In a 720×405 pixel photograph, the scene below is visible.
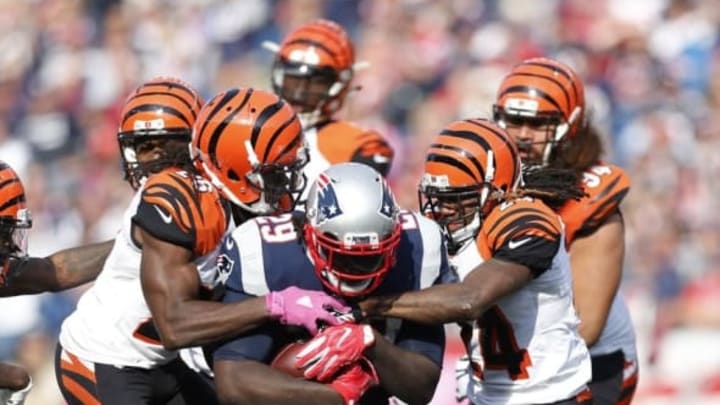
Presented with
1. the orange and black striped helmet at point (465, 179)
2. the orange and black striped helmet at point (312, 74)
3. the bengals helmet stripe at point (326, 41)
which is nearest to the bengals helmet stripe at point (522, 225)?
the orange and black striped helmet at point (465, 179)

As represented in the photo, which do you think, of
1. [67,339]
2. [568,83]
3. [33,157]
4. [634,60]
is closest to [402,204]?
[634,60]

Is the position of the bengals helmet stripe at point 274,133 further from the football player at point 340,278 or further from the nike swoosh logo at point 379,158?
the nike swoosh logo at point 379,158

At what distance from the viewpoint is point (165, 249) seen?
458cm

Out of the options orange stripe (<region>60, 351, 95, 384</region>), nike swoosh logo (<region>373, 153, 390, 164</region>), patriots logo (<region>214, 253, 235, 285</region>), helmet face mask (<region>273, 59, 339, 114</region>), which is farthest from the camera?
helmet face mask (<region>273, 59, 339, 114</region>)

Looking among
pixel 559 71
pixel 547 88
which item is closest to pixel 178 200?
pixel 547 88

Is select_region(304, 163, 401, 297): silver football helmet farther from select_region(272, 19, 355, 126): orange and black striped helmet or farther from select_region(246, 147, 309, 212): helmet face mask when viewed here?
select_region(272, 19, 355, 126): orange and black striped helmet

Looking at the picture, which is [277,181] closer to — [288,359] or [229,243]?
[229,243]

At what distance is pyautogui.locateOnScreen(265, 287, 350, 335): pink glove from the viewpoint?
14.3 feet

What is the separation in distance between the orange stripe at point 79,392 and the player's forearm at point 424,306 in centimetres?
120

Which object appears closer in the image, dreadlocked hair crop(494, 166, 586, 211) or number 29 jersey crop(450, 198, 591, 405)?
number 29 jersey crop(450, 198, 591, 405)

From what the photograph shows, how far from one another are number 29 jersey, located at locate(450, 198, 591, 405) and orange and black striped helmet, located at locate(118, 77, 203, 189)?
1106 millimetres

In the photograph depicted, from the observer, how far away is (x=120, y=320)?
5.05 m

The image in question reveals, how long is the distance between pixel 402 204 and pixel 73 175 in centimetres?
255

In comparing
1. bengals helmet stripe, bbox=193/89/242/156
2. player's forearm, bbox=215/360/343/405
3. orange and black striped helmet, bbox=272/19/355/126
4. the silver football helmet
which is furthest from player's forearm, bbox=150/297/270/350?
orange and black striped helmet, bbox=272/19/355/126
